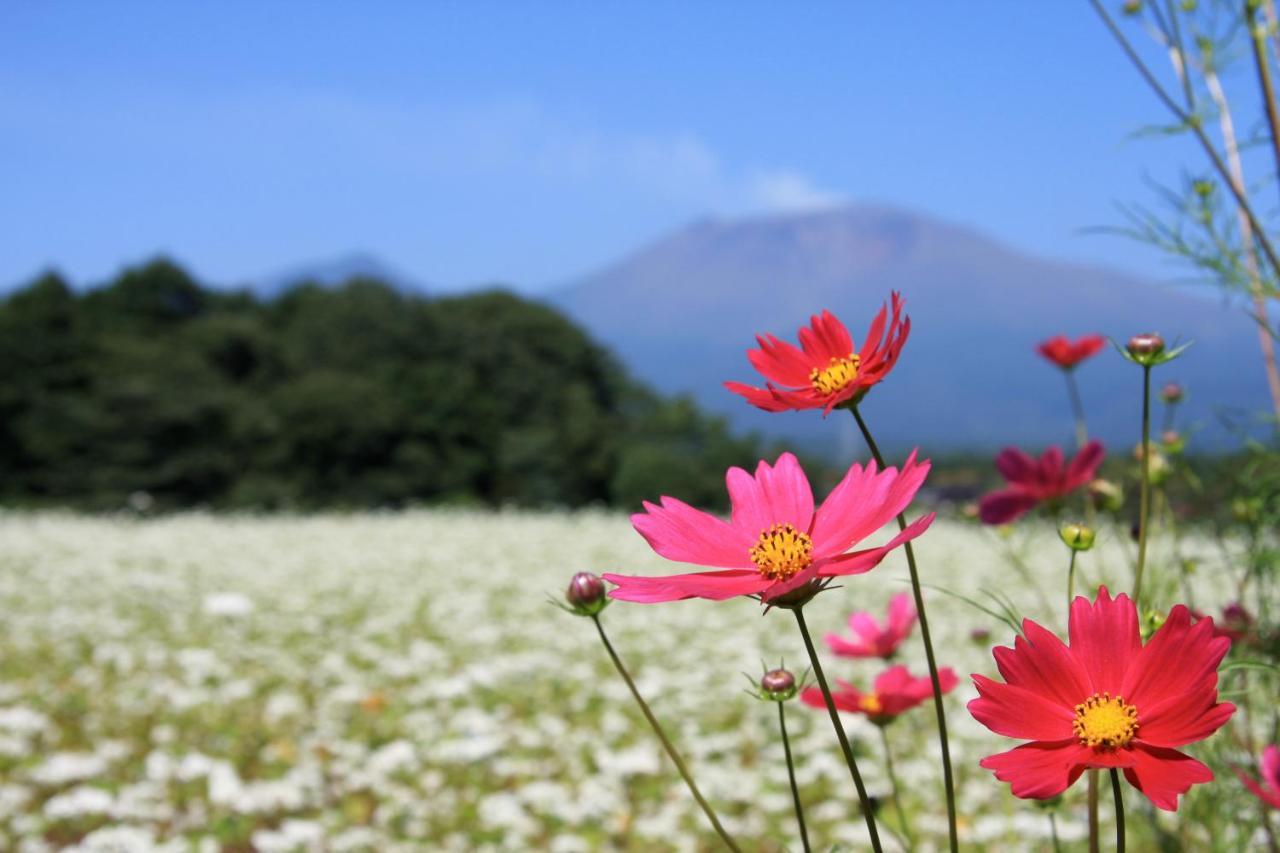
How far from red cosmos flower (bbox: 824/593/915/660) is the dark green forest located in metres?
14.5

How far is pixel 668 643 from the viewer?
4848mm

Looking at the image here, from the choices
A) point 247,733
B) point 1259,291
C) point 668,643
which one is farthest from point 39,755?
point 1259,291

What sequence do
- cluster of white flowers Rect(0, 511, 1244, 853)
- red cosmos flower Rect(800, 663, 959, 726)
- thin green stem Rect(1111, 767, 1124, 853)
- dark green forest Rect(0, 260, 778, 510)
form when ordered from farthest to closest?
dark green forest Rect(0, 260, 778, 510) → cluster of white flowers Rect(0, 511, 1244, 853) → red cosmos flower Rect(800, 663, 959, 726) → thin green stem Rect(1111, 767, 1124, 853)

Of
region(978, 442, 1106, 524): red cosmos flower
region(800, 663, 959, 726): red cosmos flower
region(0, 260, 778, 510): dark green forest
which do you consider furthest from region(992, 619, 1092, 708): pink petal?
region(0, 260, 778, 510): dark green forest

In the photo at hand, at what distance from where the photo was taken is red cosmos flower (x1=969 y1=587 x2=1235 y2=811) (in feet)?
1.68

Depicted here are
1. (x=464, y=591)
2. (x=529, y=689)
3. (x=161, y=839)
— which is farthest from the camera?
(x=464, y=591)

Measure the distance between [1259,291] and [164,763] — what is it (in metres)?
2.84

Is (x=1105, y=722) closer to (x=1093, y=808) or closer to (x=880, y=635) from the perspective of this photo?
(x=1093, y=808)

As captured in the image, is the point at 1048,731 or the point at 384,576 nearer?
the point at 1048,731

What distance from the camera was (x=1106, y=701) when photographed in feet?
1.84

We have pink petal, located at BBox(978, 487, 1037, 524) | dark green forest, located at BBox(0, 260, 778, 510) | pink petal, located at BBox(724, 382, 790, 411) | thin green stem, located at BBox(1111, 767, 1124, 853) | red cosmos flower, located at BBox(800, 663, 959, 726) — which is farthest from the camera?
dark green forest, located at BBox(0, 260, 778, 510)

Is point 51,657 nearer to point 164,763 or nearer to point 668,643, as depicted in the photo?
point 164,763

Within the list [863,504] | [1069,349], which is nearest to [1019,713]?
[863,504]

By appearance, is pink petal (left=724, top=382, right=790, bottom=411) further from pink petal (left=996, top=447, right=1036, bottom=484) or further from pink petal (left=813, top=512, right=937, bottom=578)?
pink petal (left=996, top=447, right=1036, bottom=484)
